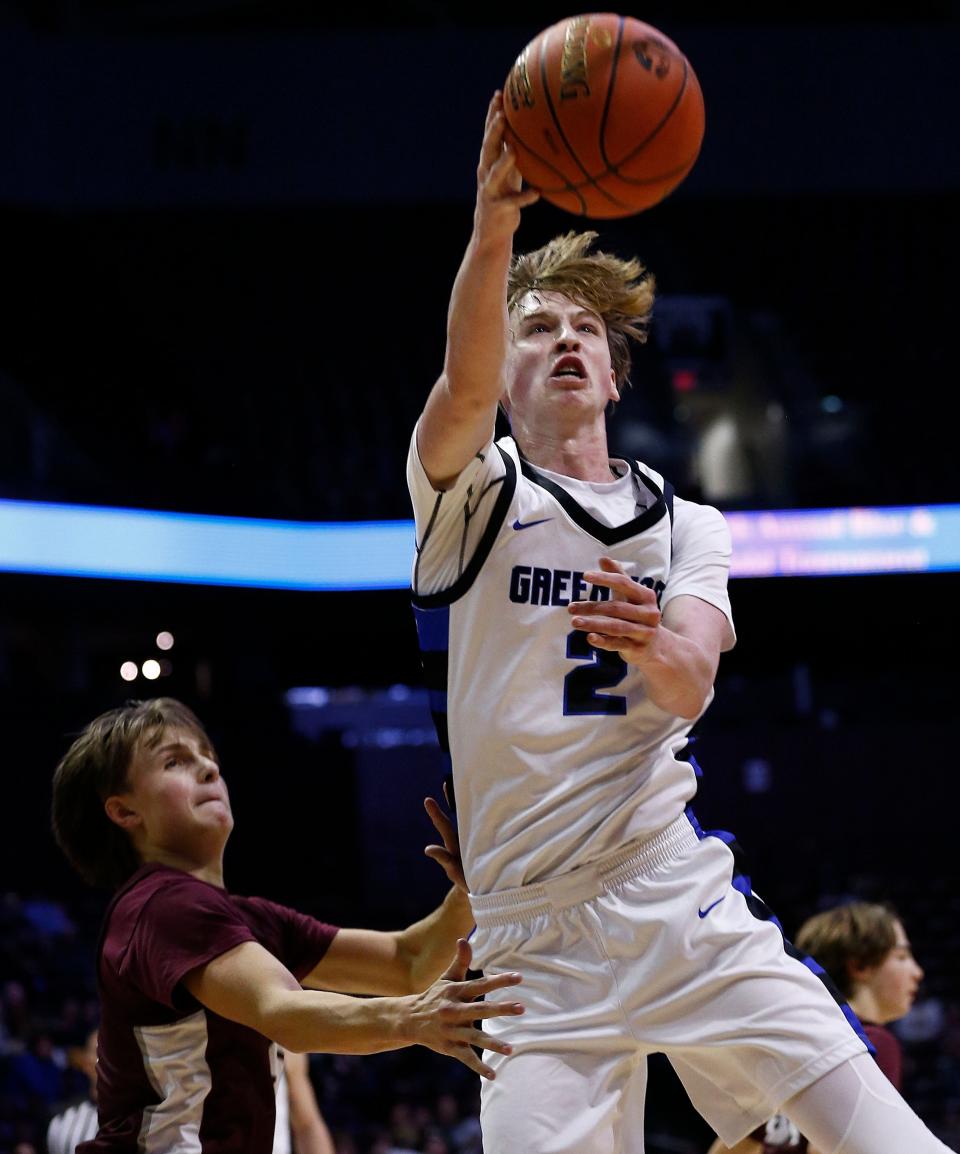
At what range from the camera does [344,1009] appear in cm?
276

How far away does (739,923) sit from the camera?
2.74 m

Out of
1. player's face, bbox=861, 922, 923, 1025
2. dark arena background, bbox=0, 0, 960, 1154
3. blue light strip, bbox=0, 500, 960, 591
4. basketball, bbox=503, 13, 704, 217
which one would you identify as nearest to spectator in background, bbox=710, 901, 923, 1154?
player's face, bbox=861, 922, 923, 1025

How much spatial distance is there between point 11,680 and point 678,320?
28.1 feet

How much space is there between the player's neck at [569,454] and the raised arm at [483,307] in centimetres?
37

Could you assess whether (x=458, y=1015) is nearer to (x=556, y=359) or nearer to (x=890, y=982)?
(x=556, y=359)

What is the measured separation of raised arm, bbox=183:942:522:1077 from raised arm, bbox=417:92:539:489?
947mm

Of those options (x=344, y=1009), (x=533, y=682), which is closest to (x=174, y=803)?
(x=344, y=1009)

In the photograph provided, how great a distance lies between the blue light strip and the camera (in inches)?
625

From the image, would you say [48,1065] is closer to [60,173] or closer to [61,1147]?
[61,1147]

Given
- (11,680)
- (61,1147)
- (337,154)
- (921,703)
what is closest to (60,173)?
(337,154)

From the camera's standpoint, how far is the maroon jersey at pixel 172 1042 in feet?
9.92

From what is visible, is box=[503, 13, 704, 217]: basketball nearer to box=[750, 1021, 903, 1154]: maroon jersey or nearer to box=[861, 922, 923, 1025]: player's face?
box=[750, 1021, 903, 1154]: maroon jersey

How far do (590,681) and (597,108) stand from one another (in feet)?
3.44

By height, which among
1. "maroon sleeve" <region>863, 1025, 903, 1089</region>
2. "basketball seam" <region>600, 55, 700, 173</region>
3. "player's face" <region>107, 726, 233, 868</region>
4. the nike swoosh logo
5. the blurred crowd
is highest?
"basketball seam" <region>600, 55, 700, 173</region>
